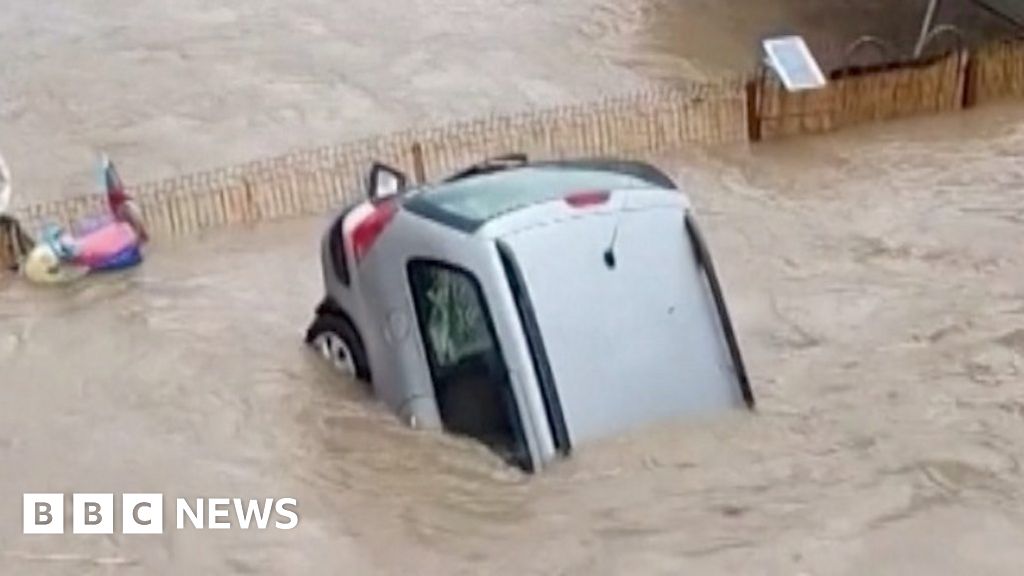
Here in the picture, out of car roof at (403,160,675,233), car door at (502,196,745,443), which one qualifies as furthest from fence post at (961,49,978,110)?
car door at (502,196,745,443)

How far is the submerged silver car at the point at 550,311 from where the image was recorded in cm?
653

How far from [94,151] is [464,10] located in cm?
329

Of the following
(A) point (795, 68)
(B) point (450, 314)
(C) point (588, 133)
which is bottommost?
(C) point (588, 133)

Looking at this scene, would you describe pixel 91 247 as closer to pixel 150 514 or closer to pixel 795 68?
pixel 150 514

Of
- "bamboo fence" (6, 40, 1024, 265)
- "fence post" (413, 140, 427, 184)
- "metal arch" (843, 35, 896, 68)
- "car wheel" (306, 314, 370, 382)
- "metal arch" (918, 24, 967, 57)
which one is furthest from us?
"metal arch" (843, 35, 896, 68)

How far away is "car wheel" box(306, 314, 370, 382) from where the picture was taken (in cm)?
746

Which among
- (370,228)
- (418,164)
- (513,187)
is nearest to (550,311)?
(513,187)

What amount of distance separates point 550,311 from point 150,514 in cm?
161

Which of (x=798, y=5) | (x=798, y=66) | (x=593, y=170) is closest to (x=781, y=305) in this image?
(x=593, y=170)

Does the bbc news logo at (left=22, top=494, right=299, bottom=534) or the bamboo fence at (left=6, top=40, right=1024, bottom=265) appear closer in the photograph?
the bbc news logo at (left=22, top=494, right=299, bottom=534)

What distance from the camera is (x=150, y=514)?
685cm

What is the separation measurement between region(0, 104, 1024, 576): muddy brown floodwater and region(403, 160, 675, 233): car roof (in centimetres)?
80

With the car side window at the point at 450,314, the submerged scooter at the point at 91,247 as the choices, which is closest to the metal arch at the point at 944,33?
the submerged scooter at the point at 91,247

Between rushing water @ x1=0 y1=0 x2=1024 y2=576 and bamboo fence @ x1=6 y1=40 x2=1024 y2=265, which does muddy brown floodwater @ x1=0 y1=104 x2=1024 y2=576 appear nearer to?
rushing water @ x1=0 y1=0 x2=1024 y2=576
